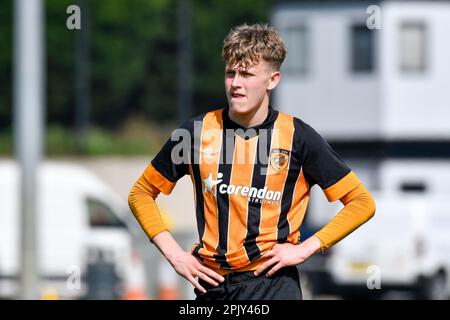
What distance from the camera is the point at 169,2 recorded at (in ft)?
192

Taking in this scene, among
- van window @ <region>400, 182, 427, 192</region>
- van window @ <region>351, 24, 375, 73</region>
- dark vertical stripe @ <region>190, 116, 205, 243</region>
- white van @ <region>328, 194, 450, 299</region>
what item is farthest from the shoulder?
van window @ <region>351, 24, 375, 73</region>

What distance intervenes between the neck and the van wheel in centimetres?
1649

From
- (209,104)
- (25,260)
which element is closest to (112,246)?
(25,260)

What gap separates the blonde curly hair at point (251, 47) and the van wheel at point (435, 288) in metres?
16.6

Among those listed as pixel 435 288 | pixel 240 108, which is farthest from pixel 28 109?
pixel 240 108

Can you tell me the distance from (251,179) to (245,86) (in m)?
0.37

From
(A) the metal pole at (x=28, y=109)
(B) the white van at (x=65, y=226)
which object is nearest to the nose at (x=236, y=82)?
(A) the metal pole at (x=28, y=109)

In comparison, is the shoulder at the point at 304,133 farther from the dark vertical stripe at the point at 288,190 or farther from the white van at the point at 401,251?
the white van at the point at 401,251

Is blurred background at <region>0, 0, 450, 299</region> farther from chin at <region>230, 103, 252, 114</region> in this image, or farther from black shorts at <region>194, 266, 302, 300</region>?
chin at <region>230, 103, 252, 114</region>

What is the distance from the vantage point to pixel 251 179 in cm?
504

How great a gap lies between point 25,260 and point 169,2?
147 ft

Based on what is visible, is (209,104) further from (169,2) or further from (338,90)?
(338,90)

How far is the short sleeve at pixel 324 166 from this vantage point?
509cm

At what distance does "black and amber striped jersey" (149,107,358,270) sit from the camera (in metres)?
5.02
